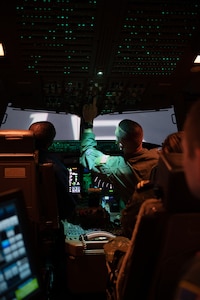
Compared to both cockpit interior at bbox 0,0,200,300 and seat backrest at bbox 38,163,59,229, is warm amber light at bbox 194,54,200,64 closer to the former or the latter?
cockpit interior at bbox 0,0,200,300

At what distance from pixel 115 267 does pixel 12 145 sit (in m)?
0.75

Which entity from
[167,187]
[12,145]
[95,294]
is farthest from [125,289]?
[95,294]

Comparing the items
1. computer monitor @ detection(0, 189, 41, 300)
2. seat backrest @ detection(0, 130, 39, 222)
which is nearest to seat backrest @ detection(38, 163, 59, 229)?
seat backrest @ detection(0, 130, 39, 222)

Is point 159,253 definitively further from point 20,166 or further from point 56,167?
point 56,167

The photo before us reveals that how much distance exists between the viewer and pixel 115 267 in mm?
1837

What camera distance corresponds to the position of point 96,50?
228cm

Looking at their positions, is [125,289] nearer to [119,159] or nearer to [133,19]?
[133,19]

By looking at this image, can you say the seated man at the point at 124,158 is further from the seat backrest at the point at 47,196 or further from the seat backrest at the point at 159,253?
the seat backrest at the point at 159,253

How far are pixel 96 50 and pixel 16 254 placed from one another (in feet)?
4.28

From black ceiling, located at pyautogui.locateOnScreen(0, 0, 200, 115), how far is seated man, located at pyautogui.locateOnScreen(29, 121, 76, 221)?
0.22m

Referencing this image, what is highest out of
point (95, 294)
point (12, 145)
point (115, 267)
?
point (12, 145)

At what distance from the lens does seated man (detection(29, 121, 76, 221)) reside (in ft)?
9.55

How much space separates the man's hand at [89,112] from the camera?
Answer: 3084mm

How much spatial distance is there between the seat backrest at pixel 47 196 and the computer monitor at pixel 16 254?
0.61 metres
